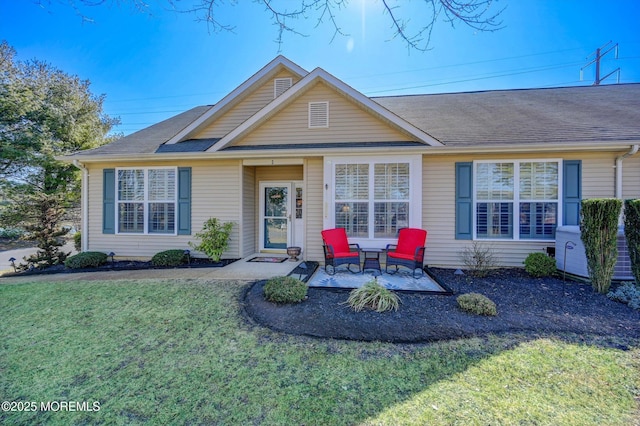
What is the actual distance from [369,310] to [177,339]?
2.64 metres

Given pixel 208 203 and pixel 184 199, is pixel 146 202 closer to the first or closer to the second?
pixel 184 199

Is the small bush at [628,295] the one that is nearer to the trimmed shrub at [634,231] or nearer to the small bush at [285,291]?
the trimmed shrub at [634,231]

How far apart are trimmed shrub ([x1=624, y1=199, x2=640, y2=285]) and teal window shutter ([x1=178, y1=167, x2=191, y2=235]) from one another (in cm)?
962

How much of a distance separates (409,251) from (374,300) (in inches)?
92.9

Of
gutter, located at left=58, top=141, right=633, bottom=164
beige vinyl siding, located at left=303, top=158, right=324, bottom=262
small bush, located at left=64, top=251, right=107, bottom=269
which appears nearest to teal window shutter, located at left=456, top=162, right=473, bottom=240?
gutter, located at left=58, top=141, right=633, bottom=164

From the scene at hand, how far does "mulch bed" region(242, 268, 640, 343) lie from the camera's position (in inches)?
139

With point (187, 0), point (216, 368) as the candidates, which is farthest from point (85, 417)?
point (187, 0)

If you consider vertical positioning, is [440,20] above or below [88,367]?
above

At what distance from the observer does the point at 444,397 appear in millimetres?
2408

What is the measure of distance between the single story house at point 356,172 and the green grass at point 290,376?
3.81 meters

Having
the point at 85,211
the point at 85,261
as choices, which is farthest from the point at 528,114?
the point at 85,211

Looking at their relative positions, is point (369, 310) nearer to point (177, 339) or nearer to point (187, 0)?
point (177, 339)

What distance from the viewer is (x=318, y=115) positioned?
7.43 m

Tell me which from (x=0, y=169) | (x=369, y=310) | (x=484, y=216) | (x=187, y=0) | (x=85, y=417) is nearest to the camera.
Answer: (x=85, y=417)
